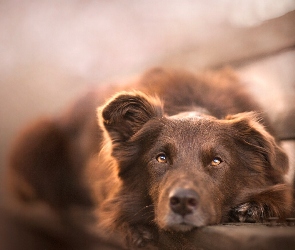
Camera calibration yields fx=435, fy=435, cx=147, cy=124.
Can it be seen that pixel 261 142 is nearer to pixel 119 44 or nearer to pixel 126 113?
pixel 126 113

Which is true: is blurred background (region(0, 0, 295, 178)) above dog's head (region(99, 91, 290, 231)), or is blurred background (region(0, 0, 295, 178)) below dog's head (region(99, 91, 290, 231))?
above

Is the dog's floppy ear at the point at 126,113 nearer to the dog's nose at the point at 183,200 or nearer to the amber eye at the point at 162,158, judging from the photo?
the amber eye at the point at 162,158

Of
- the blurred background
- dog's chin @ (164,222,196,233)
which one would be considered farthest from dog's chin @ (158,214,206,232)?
the blurred background

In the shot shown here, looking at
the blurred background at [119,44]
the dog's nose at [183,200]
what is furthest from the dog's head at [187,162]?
the blurred background at [119,44]

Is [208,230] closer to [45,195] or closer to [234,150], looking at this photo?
[234,150]

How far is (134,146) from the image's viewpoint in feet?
4.61

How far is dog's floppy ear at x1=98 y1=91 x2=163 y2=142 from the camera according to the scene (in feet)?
4.49

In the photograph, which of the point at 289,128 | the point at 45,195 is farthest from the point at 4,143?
the point at 289,128

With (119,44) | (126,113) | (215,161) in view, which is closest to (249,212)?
(215,161)

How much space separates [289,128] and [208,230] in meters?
0.49

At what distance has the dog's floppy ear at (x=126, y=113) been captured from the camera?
1369 mm

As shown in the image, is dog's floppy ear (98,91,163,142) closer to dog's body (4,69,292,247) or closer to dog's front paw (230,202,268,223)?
dog's body (4,69,292,247)

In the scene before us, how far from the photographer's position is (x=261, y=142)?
1342 mm

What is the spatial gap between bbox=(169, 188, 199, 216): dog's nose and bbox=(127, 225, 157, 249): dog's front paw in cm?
21
